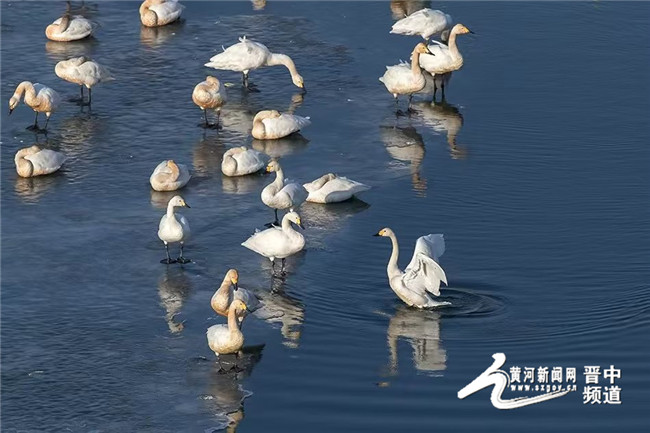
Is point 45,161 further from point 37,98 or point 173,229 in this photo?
point 173,229

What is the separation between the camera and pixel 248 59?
Result: 1617 inches

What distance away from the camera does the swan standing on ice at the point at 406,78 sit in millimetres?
39344

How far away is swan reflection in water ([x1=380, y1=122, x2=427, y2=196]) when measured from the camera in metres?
35.9

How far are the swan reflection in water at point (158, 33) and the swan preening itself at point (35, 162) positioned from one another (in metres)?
10.2

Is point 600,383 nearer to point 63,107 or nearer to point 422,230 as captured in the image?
point 422,230

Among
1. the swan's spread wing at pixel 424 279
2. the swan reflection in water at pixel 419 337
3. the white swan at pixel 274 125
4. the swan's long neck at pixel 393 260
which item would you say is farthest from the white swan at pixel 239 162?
the swan's spread wing at pixel 424 279

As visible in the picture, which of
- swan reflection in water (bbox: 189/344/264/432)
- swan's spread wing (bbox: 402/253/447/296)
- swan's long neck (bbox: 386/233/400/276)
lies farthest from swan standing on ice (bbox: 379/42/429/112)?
swan reflection in water (bbox: 189/344/264/432)

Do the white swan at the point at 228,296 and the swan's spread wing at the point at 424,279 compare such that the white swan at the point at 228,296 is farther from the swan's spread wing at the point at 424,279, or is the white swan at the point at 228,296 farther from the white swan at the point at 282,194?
the white swan at the point at 282,194

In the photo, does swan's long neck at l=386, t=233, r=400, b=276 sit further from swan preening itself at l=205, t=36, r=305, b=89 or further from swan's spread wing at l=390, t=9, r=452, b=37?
swan's spread wing at l=390, t=9, r=452, b=37

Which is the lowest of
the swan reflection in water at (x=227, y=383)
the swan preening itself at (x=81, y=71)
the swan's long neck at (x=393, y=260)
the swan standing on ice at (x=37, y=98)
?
the swan reflection in water at (x=227, y=383)

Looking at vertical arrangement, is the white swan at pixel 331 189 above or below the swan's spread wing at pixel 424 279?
above

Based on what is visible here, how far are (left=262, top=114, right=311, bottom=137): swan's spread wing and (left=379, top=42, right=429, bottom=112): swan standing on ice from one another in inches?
123

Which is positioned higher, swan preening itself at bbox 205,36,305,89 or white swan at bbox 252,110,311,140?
swan preening itself at bbox 205,36,305,89

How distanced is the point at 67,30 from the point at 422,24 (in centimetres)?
1067
